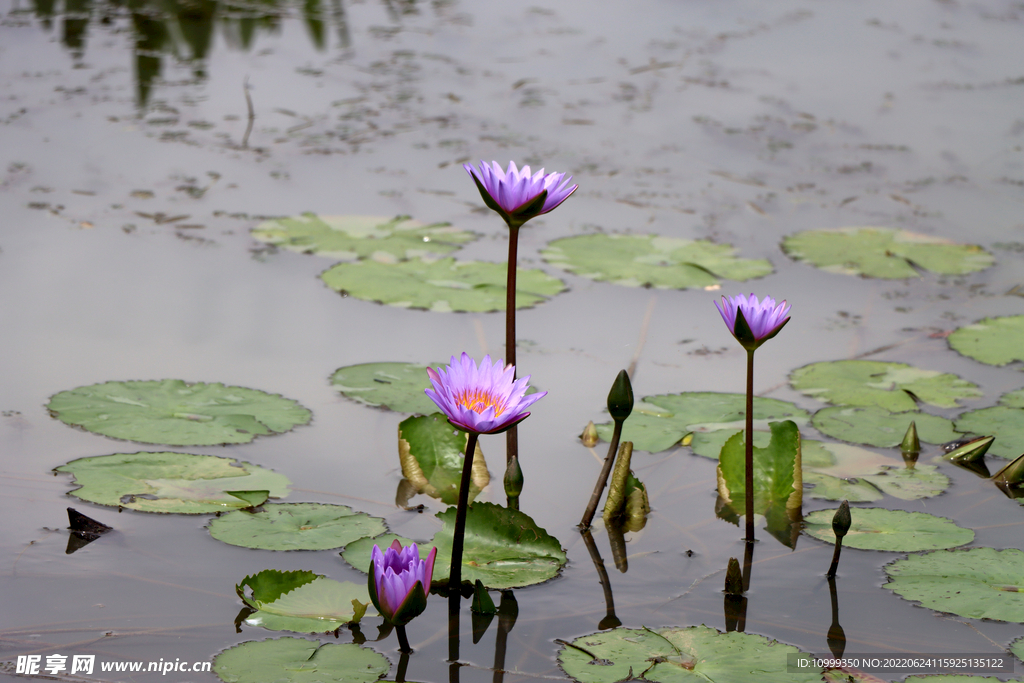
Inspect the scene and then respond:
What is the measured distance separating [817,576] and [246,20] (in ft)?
20.2

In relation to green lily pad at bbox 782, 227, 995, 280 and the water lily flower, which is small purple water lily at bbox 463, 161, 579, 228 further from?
green lily pad at bbox 782, 227, 995, 280

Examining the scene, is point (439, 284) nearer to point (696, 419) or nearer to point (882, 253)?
point (696, 419)

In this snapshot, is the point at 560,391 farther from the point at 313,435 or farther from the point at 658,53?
the point at 658,53

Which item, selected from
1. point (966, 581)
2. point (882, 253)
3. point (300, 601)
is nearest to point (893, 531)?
point (966, 581)

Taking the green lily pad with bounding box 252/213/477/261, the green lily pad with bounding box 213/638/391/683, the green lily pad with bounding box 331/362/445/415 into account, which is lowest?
the green lily pad with bounding box 213/638/391/683

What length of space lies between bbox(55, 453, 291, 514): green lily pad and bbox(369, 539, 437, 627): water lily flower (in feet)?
1.94

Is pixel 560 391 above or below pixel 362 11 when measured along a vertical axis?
below

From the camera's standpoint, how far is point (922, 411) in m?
2.52

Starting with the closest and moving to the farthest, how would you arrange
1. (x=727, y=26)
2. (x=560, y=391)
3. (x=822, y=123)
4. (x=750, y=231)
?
(x=560, y=391) < (x=750, y=231) < (x=822, y=123) < (x=727, y=26)

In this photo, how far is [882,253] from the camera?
362 cm

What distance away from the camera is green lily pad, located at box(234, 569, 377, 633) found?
1540 mm

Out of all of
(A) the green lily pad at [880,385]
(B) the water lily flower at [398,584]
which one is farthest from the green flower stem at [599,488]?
(A) the green lily pad at [880,385]

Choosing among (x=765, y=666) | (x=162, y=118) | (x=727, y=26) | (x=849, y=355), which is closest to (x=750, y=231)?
(x=849, y=355)

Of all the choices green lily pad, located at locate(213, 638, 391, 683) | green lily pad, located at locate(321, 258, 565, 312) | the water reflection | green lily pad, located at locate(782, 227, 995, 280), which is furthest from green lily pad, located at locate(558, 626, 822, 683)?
the water reflection
